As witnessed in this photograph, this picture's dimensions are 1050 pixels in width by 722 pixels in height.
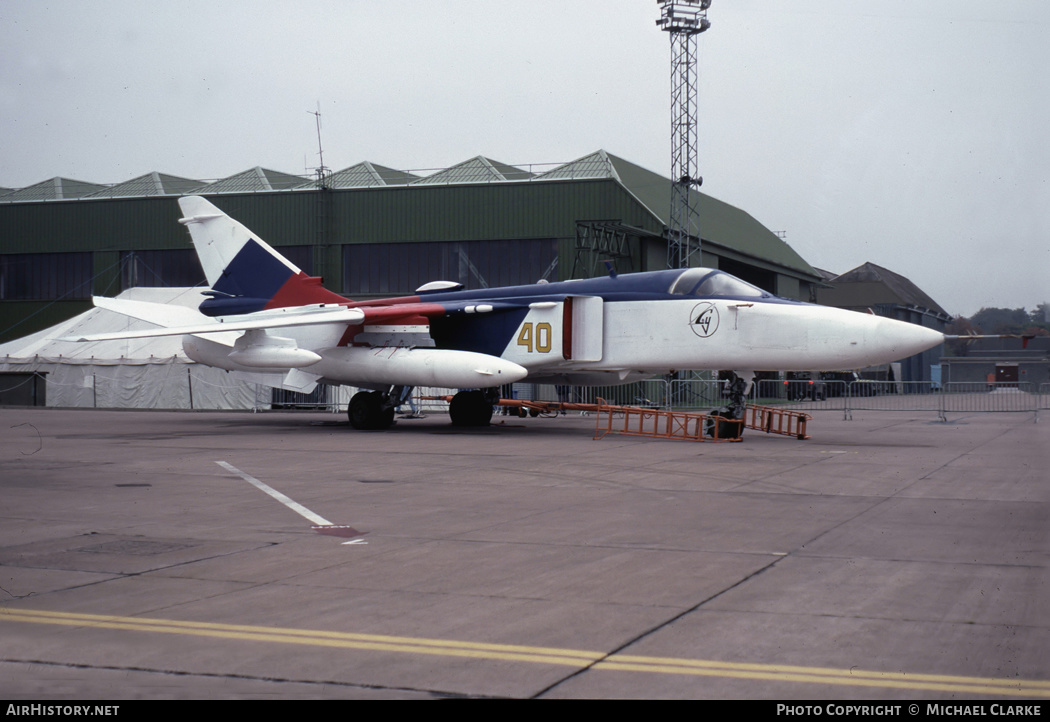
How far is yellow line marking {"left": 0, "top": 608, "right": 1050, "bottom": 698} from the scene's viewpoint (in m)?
3.78

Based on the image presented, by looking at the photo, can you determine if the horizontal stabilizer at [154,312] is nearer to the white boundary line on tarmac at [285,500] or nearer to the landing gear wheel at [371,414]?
the landing gear wheel at [371,414]

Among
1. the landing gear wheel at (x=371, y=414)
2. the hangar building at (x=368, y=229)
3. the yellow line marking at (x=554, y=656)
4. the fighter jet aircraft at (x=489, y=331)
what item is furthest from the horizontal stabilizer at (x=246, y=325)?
the hangar building at (x=368, y=229)

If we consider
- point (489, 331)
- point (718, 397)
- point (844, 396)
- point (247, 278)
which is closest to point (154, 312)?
point (247, 278)

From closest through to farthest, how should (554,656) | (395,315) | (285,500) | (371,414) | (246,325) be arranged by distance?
(554,656) → (285,500) → (246,325) → (395,315) → (371,414)

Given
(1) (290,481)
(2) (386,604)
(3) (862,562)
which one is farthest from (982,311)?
(1) (290,481)

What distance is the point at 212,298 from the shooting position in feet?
74.0

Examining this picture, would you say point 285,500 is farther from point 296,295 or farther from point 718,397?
point 718,397

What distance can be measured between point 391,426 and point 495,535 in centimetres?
1423

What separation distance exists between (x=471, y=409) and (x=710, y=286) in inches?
267

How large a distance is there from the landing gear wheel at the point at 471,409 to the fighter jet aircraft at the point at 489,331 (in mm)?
27

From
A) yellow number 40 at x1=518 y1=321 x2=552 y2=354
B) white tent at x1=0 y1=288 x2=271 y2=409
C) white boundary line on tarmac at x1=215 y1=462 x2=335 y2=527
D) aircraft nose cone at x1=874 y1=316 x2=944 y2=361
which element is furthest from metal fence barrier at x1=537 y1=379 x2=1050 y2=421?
white boundary line on tarmac at x1=215 y1=462 x2=335 y2=527

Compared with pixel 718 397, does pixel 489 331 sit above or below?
above

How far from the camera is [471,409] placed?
21.8m

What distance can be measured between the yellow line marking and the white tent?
2883 centimetres
